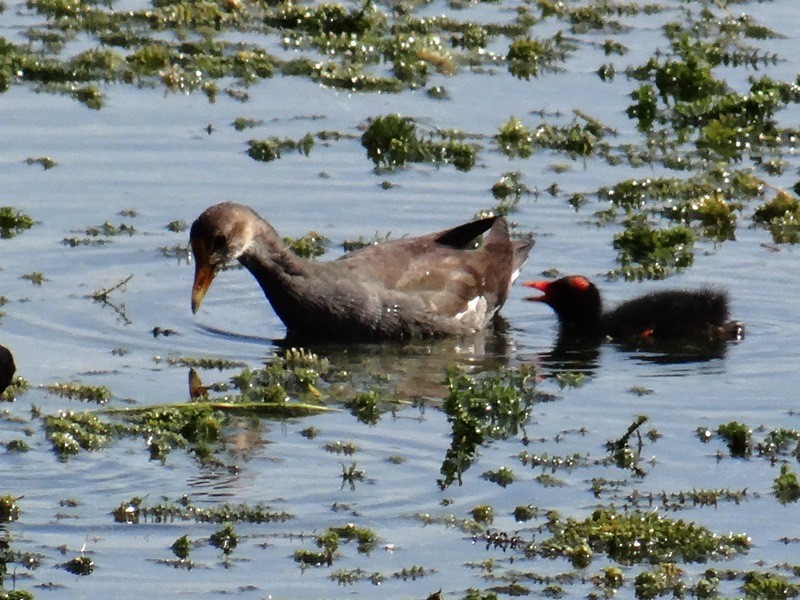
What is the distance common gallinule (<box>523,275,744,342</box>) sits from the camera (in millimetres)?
11680

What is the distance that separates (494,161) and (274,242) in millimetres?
3076

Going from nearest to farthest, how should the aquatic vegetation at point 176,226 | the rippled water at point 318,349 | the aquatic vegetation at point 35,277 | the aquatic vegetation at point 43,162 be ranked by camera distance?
the rippled water at point 318,349 < the aquatic vegetation at point 35,277 < the aquatic vegetation at point 176,226 < the aquatic vegetation at point 43,162

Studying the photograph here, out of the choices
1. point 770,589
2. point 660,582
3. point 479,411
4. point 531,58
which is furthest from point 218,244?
point 531,58

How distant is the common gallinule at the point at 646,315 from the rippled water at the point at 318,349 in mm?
→ 213

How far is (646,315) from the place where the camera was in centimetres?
1170

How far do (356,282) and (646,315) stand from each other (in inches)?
64.1

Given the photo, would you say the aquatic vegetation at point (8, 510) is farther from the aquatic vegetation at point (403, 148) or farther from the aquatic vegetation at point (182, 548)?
the aquatic vegetation at point (403, 148)

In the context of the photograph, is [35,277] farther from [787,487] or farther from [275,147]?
[787,487]

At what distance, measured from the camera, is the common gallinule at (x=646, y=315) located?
11680 mm

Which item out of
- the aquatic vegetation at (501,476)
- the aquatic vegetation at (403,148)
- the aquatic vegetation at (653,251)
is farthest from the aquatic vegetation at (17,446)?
the aquatic vegetation at (403,148)

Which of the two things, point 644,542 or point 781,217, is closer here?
A: point 644,542

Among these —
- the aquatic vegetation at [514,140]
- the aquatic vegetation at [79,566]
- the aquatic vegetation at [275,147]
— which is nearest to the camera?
the aquatic vegetation at [79,566]

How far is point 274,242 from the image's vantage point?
464 inches

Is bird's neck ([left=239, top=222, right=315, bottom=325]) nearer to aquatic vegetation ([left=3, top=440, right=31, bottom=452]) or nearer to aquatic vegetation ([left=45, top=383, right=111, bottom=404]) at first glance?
aquatic vegetation ([left=45, top=383, right=111, bottom=404])
